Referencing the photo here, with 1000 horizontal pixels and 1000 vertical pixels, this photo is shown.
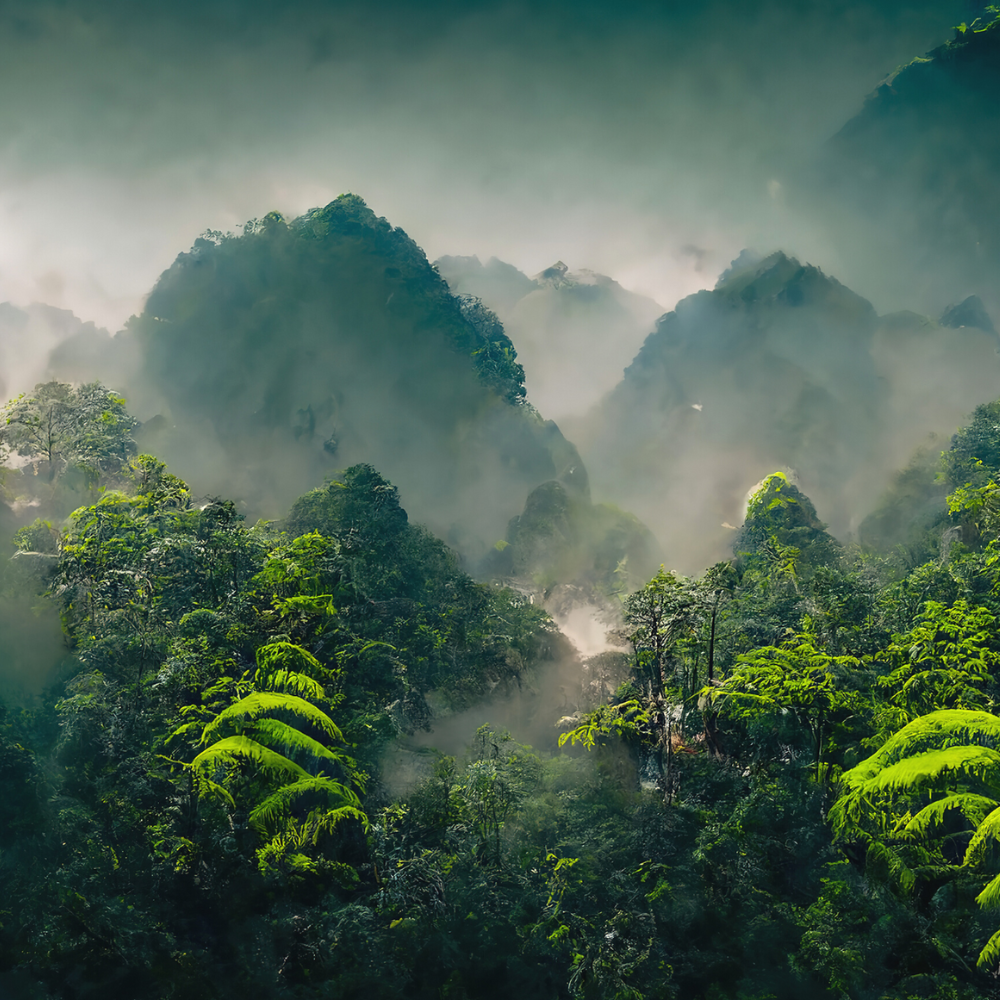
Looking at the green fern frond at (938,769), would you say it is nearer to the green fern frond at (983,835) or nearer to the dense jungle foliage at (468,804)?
the dense jungle foliage at (468,804)

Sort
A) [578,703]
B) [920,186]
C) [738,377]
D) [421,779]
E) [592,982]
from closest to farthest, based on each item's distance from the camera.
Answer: [592,982], [421,779], [578,703], [738,377], [920,186]

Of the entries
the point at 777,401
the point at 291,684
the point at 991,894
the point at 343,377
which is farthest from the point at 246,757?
the point at 777,401

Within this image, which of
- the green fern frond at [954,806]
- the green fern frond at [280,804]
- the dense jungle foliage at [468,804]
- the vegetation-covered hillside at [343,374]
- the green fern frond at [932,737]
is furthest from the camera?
the vegetation-covered hillside at [343,374]

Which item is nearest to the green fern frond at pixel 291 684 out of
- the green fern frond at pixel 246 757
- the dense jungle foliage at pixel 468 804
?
the dense jungle foliage at pixel 468 804

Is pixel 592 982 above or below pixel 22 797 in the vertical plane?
below

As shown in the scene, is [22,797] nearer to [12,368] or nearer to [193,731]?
[193,731]

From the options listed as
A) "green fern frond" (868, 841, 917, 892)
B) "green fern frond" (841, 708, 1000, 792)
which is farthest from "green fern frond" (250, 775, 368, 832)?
"green fern frond" (868, 841, 917, 892)

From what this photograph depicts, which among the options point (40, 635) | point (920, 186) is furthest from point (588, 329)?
point (40, 635)
